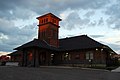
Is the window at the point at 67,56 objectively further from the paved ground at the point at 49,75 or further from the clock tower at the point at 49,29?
the paved ground at the point at 49,75

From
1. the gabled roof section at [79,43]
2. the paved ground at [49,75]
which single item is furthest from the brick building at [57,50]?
the paved ground at [49,75]

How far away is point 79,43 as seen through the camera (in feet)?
127

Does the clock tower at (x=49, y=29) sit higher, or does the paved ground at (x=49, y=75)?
the clock tower at (x=49, y=29)

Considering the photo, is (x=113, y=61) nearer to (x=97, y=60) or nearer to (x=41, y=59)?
(x=97, y=60)

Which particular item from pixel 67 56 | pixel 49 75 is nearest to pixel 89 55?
pixel 67 56

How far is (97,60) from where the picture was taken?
34281 millimetres

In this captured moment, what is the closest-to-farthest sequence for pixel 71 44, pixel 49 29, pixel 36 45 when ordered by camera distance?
1. pixel 36 45
2. pixel 71 44
3. pixel 49 29

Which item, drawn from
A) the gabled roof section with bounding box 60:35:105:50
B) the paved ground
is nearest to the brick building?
the gabled roof section with bounding box 60:35:105:50

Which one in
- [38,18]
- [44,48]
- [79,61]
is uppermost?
[38,18]

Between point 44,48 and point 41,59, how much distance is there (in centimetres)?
412

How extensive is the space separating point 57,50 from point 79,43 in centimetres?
468

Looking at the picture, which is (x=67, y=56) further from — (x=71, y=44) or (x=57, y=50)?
(x=71, y=44)

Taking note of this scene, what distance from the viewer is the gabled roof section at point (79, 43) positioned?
35181 mm

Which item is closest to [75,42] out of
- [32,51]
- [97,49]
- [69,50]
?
[69,50]
